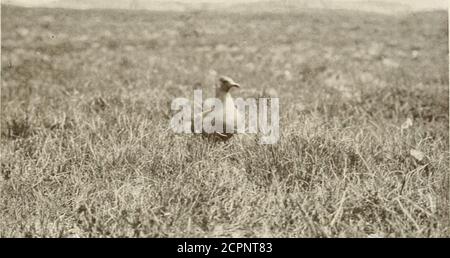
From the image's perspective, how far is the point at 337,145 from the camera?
3.57 m

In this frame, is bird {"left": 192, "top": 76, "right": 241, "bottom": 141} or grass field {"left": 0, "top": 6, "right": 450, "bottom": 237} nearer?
grass field {"left": 0, "top": 6, "right": 450, "bottom": 237}

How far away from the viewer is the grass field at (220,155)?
2855 millimetres

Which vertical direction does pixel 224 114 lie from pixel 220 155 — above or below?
above

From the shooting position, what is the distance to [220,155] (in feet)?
11.8

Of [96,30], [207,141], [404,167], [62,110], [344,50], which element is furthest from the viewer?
[96,30]

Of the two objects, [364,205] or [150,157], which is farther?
[150,157]

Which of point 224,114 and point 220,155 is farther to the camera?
point 224,114

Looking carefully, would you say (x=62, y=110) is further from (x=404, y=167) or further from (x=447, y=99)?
(x=447, y=99)

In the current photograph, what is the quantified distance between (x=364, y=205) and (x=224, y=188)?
80cm

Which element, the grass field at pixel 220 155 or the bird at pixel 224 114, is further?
the bird at pixel 224 114

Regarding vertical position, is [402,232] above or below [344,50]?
below

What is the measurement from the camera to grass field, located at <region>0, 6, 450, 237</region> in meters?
2.86
